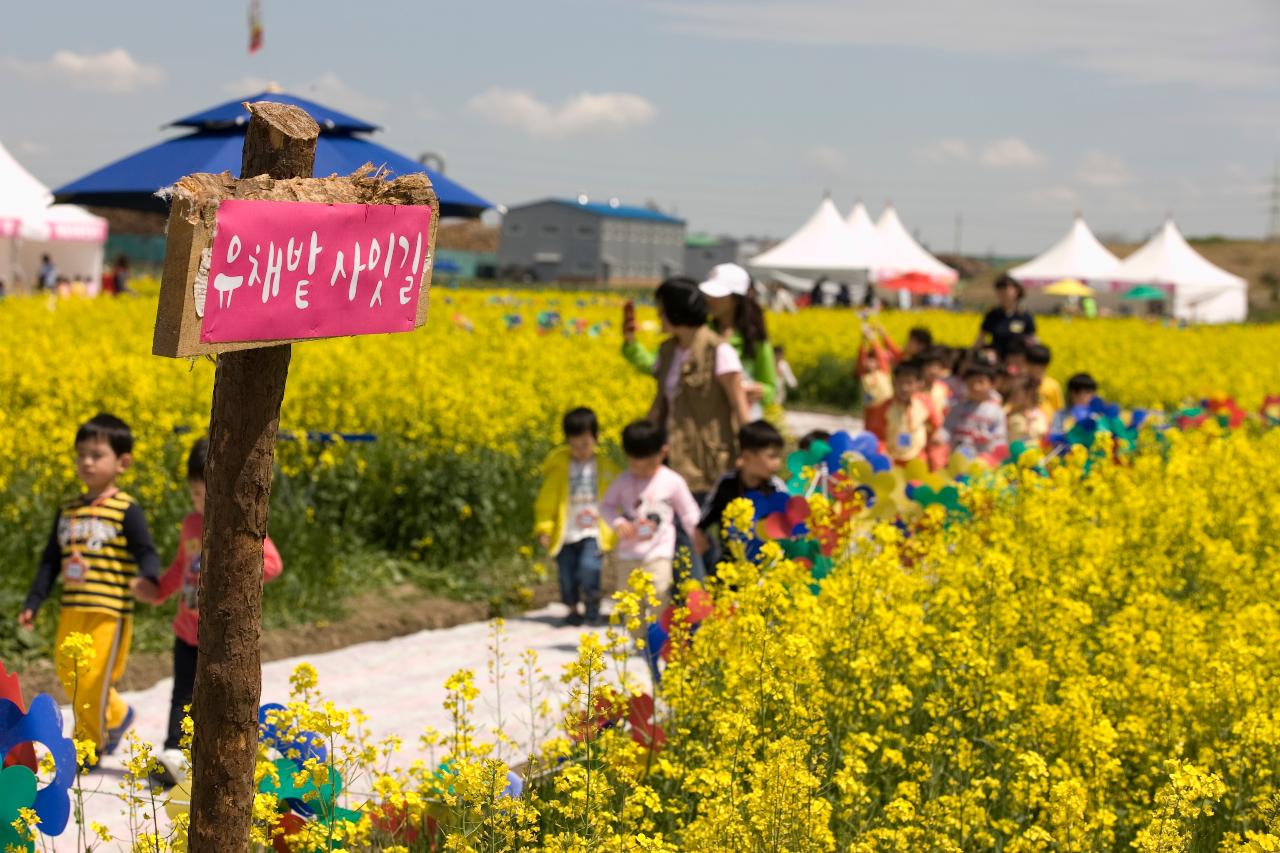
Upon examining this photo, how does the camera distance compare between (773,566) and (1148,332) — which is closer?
(773,566)

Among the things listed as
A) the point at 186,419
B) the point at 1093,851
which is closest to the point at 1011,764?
the point at 1093,851

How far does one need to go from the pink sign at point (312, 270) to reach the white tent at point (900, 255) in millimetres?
29212

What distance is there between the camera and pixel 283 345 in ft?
7.84

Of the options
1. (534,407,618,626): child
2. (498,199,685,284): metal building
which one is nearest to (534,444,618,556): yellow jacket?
(534,407,618,626): child

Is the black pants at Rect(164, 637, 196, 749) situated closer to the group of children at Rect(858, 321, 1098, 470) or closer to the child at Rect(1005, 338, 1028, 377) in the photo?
the group of children at Rect(858, 321, 1098, 470)

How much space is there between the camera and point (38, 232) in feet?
62.7

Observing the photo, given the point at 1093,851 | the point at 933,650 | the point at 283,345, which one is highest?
the point at 283,345

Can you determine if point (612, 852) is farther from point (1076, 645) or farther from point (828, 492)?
point (828, 492)

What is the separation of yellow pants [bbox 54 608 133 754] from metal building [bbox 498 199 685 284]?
65.0 metres

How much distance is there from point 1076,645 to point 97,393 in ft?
17.7

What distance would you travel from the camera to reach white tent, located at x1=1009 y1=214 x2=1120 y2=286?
36.7 metres

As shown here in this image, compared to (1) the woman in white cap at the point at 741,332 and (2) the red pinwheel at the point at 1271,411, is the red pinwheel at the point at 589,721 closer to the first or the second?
(1) the woman in white cap at the point at 741,332

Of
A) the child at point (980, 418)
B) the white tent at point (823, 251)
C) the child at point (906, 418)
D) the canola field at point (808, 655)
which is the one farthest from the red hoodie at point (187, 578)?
the white tent at point (823, 251)

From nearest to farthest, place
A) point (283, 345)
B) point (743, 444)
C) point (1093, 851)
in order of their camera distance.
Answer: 1. point (283, 345)
2. point (1093, 851)
3. point (743, 444)
